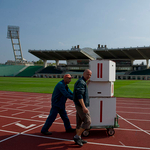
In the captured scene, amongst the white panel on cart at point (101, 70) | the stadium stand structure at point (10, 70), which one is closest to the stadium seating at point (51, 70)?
the stadium stand structure at point (10, 70)

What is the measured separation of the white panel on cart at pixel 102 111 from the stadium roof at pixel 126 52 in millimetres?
58298

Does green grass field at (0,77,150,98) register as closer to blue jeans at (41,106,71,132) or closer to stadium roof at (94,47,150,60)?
blue jeans at (41,106,71,132)

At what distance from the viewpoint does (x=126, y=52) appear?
6550cm

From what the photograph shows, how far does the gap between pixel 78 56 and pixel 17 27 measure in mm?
41675

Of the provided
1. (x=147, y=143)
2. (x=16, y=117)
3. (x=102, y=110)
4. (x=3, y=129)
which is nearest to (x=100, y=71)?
(x=102, y=110)

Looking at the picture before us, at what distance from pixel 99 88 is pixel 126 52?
63.1 m

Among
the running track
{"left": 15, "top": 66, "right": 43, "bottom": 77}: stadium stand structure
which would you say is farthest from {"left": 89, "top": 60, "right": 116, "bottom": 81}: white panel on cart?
{"left": 15, "top": 66, "right": 43, "bottom": 77}: stadium stand structure

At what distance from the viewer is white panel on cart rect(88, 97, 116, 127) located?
5797 millimetres

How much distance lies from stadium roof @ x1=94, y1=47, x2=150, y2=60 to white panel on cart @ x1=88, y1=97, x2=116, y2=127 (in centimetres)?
5830

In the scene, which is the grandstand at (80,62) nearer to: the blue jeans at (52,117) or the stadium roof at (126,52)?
the stadium roof at (126,52)

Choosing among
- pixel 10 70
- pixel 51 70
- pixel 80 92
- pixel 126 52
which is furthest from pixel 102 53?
pixel 80 92

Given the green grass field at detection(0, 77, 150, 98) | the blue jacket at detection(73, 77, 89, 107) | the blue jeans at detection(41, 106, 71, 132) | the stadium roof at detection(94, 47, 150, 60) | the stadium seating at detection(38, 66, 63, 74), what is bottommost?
the green grass field at detection(0, 77, 150, 98)

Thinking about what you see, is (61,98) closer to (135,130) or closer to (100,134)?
(100,134)

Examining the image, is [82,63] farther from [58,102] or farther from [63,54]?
[58,102]
